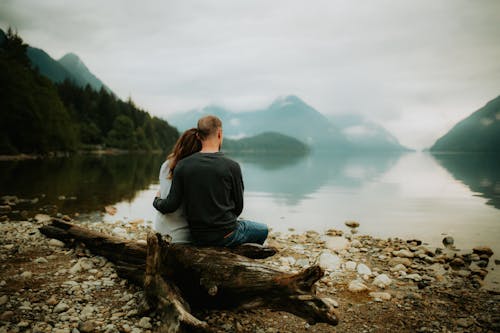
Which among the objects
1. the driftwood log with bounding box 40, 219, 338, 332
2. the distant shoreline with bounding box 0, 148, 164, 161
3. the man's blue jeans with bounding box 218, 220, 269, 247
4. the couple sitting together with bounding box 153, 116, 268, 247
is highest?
the couple sitting together with bounding box 153, 116, 268, 247

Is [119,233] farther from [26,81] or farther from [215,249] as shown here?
[26,81]

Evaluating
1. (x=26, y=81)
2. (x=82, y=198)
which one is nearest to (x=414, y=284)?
(x=82, y=198)

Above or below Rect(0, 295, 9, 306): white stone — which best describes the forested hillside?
above

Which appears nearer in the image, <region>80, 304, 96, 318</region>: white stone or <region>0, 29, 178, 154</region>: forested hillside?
<region>80, 304, 96, 318</region>: white stone

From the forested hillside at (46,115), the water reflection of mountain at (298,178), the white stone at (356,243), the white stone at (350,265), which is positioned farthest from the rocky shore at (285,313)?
the forested hillside at (46,115)

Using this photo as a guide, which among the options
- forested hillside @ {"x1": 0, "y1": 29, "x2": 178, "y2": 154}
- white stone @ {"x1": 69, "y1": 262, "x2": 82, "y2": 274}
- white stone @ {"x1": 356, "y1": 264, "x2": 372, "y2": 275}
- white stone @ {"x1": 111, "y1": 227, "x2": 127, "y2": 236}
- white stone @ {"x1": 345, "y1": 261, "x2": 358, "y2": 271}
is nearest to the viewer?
white stone @ {"x1": 69, "y1": 262, "x2": 82, "y2": 274}

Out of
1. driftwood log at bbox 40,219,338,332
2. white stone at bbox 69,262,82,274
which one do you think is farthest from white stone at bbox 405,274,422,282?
white stone at bbox 69,262,82,274

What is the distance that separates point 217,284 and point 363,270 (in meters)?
4.69

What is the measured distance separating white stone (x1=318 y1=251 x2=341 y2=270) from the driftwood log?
3.28 metres

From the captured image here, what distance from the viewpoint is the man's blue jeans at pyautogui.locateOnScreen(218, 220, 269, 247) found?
5379 mm

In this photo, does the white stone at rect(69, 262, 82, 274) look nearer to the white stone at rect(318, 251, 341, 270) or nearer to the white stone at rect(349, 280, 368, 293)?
the white stone at rect(318, 251, 341, 270)

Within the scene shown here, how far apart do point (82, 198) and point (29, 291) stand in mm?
15473

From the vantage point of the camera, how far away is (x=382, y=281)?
7266 mm

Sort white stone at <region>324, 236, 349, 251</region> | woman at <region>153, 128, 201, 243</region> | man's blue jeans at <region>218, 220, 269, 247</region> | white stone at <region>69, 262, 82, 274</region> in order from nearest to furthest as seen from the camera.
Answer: man's blue jeans at <region>218, 220, 269, 247</region> → woman at <region>153, 128, 201, 243</region> → white stone at <region>69, 262, 82, 274</region> → white stone at <region>324, 236, 349, 251</region>
